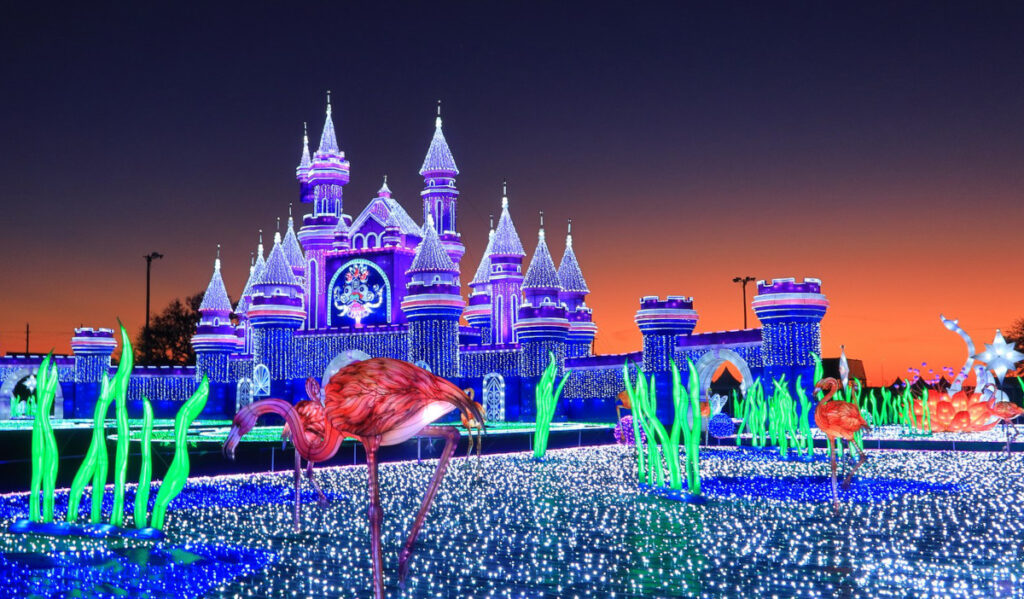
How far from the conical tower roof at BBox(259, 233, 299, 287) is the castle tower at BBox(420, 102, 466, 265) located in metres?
5.16

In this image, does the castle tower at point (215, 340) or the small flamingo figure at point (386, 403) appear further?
the castle tower at point (215, 340)

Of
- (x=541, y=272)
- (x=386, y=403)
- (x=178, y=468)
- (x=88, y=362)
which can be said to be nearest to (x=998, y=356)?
(x=541, y=272)

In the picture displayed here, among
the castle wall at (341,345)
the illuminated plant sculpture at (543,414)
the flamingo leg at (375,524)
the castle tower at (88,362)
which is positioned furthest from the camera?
the castle tower at (88,362)

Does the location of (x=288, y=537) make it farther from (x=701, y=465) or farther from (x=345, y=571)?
(x=701, y=465)

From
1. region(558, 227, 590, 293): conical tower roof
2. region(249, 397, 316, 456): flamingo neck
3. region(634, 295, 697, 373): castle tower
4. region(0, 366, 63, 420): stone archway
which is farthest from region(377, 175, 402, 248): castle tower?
region(249, 397, 316, 456): flamingo neck

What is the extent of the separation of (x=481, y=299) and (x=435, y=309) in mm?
5473

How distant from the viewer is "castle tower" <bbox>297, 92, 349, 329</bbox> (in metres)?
37.2

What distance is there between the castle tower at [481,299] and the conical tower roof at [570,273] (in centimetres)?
268

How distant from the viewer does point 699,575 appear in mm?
6328

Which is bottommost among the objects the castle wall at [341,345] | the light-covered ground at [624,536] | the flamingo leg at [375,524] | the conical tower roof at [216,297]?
the light-covered ground at [624,536]

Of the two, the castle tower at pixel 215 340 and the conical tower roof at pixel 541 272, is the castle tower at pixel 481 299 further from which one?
the castle tower at pixel 215 340

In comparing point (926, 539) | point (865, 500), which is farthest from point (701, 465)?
point (926, 539)

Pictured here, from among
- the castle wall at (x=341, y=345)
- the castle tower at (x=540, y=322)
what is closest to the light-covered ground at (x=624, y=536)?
the castle tower at (x=540, y=322)

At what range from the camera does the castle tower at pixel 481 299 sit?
121 ft
